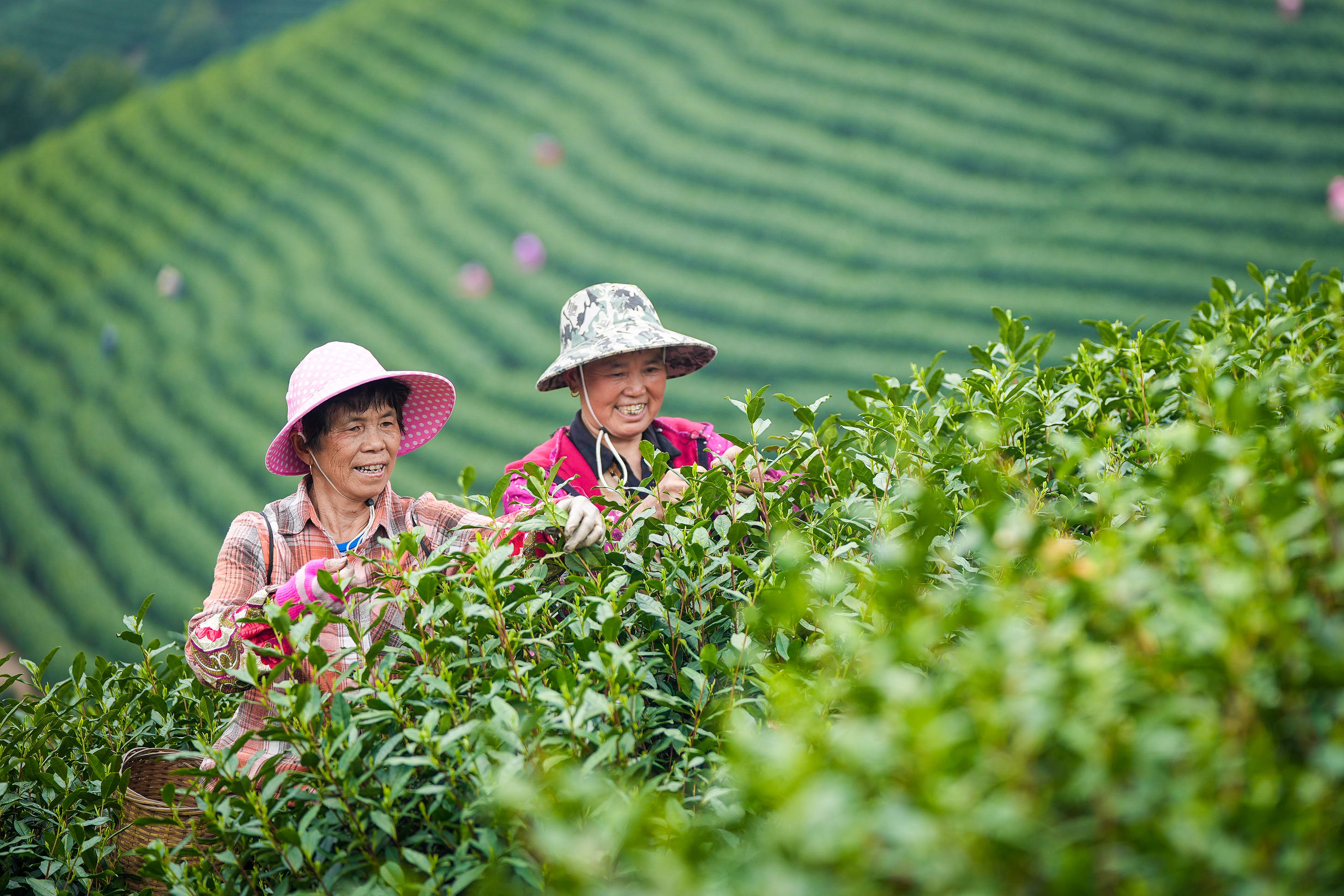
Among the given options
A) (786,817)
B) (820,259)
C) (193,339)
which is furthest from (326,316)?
(786,817)

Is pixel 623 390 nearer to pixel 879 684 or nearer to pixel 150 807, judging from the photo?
pixel 150 807

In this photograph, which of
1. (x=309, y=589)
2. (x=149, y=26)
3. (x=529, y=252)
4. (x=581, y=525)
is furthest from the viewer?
(x=149, y=26)

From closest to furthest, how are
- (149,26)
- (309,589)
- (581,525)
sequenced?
(581,525) < (309,589) < (149,26)

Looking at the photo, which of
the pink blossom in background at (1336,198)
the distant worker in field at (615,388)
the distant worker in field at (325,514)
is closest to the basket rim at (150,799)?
the distant worker in field at (325,514)

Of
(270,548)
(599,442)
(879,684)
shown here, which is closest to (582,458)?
(599,442)

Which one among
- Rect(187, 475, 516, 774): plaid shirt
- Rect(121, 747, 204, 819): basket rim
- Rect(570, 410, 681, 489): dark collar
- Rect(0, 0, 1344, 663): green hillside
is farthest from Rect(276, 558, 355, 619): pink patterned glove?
Rect(0, 0, 1344, 663): green hillside

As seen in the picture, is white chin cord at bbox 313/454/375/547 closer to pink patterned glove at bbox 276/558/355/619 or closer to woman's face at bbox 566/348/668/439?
pink patterned glove at bbox 276/558/355/619

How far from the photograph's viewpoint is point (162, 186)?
7.44 m

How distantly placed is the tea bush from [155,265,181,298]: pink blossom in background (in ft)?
19.1

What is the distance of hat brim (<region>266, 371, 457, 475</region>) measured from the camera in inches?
72.0

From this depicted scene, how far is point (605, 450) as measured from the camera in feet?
7.20

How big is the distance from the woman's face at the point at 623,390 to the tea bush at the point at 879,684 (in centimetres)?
66

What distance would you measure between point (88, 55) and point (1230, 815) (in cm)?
968

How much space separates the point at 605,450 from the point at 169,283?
6.02 m
